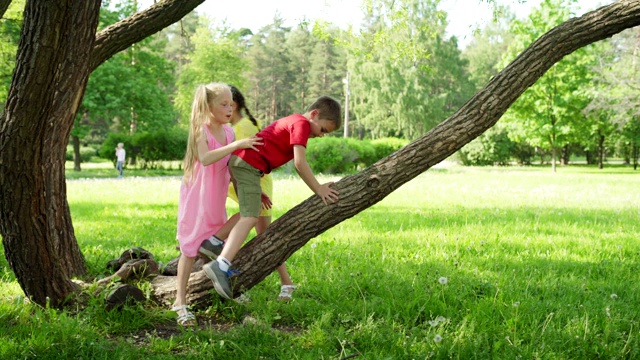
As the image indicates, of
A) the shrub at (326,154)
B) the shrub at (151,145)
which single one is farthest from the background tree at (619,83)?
the shrub at (151,145)

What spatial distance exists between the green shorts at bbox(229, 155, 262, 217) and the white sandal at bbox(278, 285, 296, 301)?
0.78 metres

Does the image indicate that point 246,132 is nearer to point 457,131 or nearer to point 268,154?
point 268,154

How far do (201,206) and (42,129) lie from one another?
116 cm

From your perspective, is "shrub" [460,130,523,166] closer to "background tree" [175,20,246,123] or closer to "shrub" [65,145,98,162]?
"background tree" [175,20,246,123]

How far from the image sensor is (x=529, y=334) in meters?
3.52

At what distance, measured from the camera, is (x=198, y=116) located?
3961 millimetres

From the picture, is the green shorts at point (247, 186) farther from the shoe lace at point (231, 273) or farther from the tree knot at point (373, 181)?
the tree knot at point (373, 181)

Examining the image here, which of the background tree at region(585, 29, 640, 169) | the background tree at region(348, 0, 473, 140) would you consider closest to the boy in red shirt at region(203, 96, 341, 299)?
the background tree at region(585, 29, 640, 169)

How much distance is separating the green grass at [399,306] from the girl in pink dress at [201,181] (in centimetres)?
44

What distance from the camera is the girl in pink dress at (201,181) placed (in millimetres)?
3941

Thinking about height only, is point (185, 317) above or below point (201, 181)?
below

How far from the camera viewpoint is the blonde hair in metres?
3.96

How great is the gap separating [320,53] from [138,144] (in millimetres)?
36173

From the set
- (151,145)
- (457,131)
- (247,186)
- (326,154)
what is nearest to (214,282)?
(247,186)
